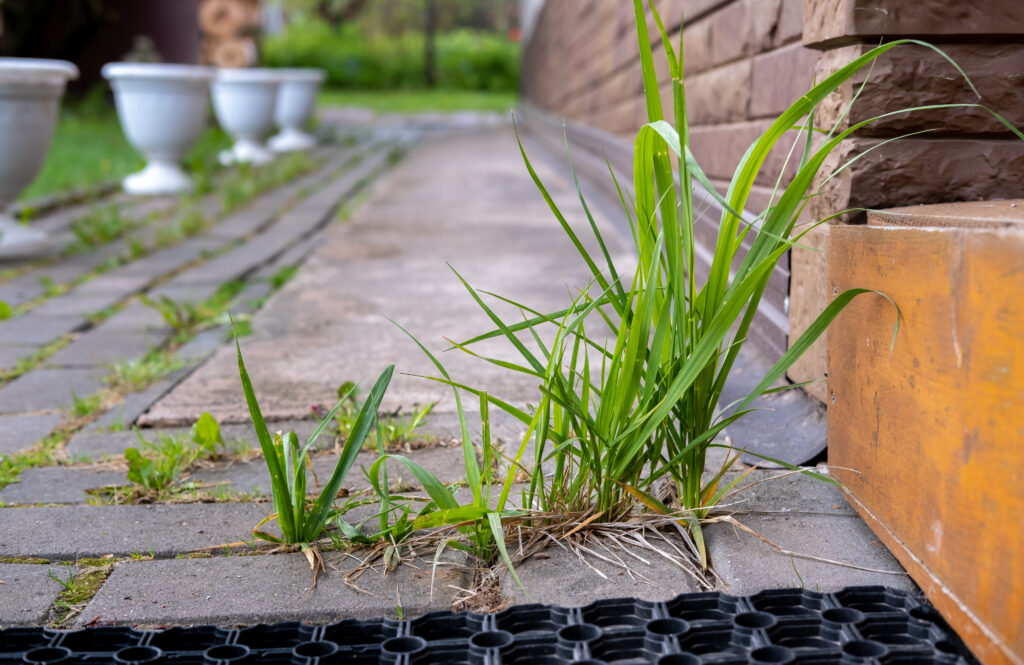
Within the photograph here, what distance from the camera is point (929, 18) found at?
1299 mm

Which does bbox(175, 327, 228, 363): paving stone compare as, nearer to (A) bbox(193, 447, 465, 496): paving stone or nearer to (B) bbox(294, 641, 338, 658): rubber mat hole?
(A) bbox(193, 447, 465, 496): paving stone

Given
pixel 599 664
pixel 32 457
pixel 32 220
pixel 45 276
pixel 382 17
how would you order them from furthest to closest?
pixel 382 17 < pixel 32 220 < pixel 45 276 < pixel 32 457 < pixel 599 664

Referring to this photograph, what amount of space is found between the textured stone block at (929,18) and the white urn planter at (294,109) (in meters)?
7.19

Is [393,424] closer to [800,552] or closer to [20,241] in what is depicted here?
[800,552]

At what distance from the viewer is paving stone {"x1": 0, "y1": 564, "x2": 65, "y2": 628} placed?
1089 mm

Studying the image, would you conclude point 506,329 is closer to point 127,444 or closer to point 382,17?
point 127,444

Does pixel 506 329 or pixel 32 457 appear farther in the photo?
pixel 32 457

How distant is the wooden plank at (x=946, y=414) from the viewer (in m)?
0.86

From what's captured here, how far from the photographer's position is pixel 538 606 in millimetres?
1072

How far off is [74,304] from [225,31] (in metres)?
5.77

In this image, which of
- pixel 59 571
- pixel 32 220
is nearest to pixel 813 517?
pixel 59 571

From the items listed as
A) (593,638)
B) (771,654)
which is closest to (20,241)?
(593,638)

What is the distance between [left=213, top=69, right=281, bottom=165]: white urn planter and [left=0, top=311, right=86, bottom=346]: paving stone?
14.3 ft

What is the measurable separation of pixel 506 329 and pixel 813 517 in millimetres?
556
